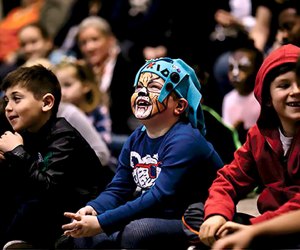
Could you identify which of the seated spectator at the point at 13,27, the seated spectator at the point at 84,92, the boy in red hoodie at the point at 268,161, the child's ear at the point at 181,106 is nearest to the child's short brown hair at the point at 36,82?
the child's ear at the point at 181,106

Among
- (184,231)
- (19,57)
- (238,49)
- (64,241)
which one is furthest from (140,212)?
(19,57)

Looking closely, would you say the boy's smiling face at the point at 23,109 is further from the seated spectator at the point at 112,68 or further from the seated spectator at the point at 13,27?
the seated spectator at the point at 13,27

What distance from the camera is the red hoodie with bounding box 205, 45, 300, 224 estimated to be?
8.32 ft

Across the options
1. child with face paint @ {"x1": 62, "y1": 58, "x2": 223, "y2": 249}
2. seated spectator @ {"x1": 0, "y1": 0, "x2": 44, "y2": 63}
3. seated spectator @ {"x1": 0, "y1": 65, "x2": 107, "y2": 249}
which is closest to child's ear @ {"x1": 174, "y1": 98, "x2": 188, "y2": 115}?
child with face paint @ {"x1": 62, "y1": 58, "x2": 223, "y2": 249}

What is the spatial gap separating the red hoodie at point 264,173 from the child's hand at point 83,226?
0.42 m

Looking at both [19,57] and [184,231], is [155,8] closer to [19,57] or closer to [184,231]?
[19,57]

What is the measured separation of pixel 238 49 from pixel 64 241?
1.82m

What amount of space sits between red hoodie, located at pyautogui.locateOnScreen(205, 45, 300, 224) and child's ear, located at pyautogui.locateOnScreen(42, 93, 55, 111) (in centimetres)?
82

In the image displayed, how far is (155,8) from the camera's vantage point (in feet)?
17.2

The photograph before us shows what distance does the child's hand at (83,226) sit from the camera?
2.73 m

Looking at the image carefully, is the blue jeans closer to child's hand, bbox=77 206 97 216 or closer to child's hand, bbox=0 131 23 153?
child's hand, bbox=77 206 97 216

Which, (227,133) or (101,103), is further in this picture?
(101,103)

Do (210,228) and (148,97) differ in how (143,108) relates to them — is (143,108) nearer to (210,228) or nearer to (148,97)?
(148,97)

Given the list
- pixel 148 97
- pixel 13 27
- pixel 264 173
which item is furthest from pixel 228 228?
pixel 13 27
